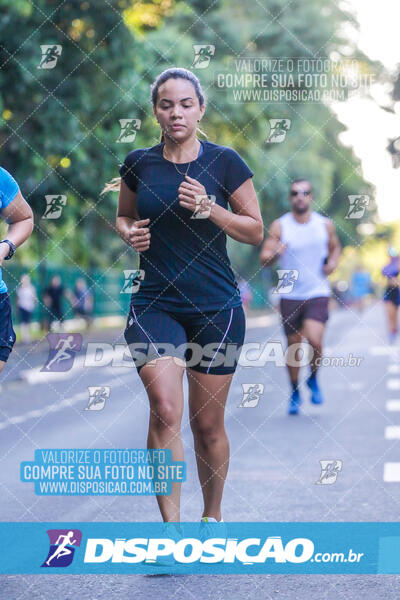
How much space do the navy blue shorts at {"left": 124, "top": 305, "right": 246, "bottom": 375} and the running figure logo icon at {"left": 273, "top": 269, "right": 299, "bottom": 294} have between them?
369 centimetres

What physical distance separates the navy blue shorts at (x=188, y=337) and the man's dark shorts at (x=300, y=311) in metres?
5.01

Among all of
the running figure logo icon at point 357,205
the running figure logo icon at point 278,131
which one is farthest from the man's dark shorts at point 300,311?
the running figure logo icon at point 278,131

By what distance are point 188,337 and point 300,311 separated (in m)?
5.09

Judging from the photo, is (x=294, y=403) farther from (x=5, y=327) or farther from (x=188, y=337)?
(x=5, y=327)

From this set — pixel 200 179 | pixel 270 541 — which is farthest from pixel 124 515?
pixel 200 179

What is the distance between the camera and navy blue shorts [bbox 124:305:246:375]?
4336 millimetres

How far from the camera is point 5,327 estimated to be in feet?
14.5

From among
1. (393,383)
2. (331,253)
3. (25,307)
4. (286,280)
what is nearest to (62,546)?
(286,280)

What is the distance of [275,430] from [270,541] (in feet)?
14.2

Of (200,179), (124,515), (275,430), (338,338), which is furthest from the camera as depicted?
(338,338)

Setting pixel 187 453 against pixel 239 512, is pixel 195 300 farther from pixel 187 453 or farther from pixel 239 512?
pixel 187 453

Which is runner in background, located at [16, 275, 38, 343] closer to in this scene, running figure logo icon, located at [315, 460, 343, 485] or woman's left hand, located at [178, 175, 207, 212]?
running figure logo icon, located at [315, 460, 343, 485]

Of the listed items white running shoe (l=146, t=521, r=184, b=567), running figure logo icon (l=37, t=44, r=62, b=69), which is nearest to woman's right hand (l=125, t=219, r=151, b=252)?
white running shoe (l=146, t=521, r=184, b=567)

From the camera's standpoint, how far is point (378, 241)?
236ft
